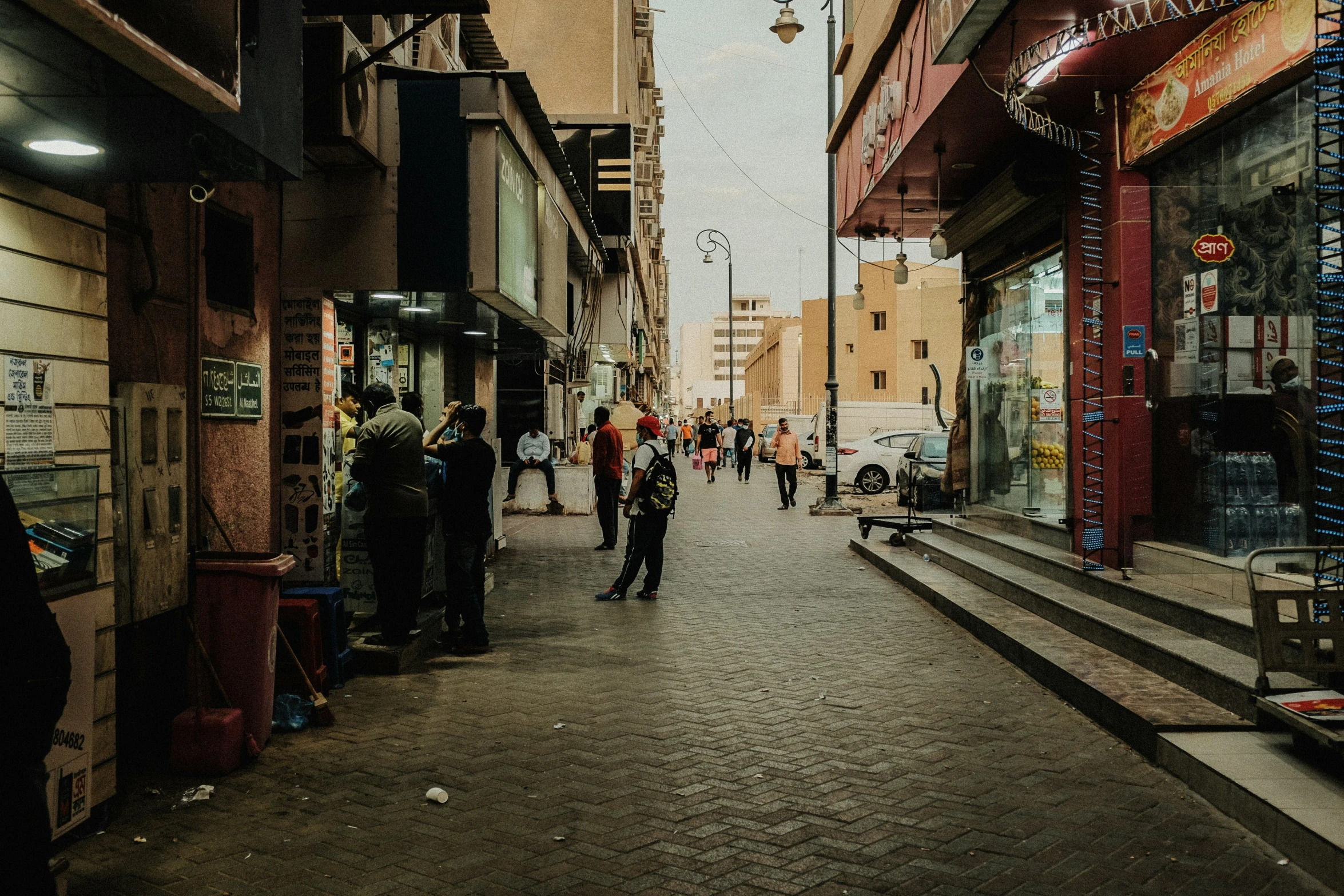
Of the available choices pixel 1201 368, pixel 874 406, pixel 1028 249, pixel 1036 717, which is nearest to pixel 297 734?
pixel 1036 717

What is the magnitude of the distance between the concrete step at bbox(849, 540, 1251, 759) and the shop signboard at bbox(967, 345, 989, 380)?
3834 millimetres

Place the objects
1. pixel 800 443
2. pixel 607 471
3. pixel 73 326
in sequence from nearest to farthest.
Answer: pixel 73 326, pixel 607 471, pixel 800 443

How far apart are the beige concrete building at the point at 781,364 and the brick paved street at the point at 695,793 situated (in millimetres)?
65360

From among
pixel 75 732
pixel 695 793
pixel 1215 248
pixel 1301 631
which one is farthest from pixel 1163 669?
pixel 75 732

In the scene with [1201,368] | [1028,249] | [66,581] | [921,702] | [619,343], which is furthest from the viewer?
[619,343]

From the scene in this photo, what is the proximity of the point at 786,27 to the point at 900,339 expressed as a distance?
4167cm

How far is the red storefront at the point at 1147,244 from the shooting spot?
23.9 feet

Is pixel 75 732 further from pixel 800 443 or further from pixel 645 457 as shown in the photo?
pixel 800 443

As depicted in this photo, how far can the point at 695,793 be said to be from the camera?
5.11 m

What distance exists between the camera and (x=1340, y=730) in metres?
4.52

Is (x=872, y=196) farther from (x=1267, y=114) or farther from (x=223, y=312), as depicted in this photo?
(x=223, y=312)

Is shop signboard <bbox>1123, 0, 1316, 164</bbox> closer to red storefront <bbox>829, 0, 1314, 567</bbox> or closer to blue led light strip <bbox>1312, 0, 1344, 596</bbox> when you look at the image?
red storefront <bbox>829, 0, 1314, 567</bbox>

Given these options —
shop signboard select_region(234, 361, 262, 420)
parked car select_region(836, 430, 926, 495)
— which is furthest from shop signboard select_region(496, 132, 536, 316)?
parked car select_region(836, 430, 926, 495)

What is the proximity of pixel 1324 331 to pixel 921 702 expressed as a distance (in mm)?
3135
